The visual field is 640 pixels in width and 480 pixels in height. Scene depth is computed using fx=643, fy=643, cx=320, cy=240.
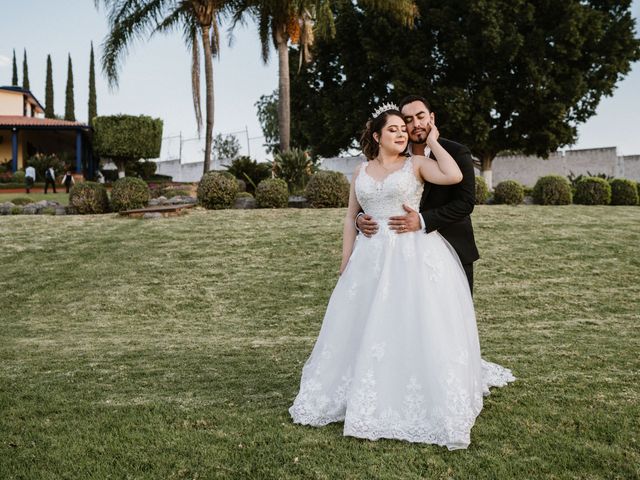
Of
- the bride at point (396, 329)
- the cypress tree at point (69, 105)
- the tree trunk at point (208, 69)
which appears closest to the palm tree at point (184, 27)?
the tree trunk at point (208, 69)

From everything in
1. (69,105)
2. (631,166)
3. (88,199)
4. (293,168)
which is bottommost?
(88,199)

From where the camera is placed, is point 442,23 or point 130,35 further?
point 442,23

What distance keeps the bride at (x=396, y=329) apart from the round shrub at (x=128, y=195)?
13.0 m

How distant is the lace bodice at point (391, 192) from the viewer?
4.35 metres

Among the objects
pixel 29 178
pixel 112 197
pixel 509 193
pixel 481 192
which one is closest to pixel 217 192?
pixel 112 197

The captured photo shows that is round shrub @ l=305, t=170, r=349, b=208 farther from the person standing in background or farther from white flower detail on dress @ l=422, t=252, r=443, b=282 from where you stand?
the person standing in background

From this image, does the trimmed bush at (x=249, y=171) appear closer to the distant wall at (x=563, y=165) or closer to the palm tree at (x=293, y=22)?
the palm tree at (x=293, y=22)

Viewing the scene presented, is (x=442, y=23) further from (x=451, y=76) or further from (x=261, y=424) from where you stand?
(x=261, y=424)

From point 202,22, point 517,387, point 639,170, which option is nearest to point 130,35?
point 202,22

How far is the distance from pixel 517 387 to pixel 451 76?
25.8m

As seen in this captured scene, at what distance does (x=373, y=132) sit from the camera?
4.43 meters

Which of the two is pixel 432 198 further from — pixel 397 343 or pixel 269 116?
pixel 269 116

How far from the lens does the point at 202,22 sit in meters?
22.0

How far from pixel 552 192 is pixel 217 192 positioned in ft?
31.0
